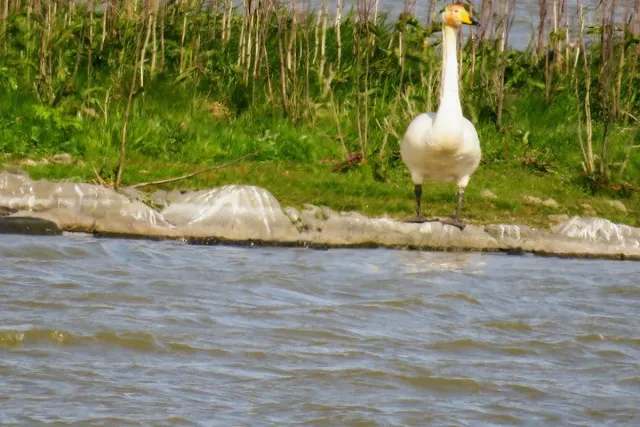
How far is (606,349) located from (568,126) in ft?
19.2

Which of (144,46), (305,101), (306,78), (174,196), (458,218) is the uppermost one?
(144,46)

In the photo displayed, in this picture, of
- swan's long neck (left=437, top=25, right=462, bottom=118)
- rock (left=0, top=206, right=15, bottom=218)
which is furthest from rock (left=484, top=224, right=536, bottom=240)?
rock (left=0, top=206, right=15, bottom=218)

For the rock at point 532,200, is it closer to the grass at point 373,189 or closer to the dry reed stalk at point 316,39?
the grass at point 373,189

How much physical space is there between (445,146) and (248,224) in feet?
5.19

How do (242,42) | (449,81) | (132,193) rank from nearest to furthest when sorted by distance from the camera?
(132,193) → (449,81) → (242,42)

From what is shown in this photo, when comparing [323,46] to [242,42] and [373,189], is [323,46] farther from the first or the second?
[373,189]

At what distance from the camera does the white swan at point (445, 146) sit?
10445mm

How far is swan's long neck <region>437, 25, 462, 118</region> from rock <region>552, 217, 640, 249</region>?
118 cm

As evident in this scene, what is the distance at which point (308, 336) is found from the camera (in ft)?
24.7

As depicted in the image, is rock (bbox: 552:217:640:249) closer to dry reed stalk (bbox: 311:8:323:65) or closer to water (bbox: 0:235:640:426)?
water (bbox: 0:235:640:426)

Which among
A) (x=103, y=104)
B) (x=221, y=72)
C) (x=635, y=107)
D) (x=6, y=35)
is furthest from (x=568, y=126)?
(x=6, y=35)

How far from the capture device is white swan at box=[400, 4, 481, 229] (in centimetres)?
1045

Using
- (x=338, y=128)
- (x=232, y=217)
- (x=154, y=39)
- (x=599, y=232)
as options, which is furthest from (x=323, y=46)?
(x=599, y=232)

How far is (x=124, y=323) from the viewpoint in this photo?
7.41 m
